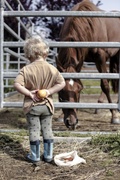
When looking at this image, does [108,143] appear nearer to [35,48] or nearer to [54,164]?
[54,164]

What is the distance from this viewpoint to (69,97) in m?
3.84

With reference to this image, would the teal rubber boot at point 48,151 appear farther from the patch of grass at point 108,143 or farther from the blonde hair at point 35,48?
the blonde hair at point 35,48

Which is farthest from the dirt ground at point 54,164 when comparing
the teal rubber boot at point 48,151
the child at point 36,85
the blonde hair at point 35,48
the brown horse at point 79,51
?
the blonde hair at point 35,48

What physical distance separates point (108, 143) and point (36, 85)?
3.11 feet

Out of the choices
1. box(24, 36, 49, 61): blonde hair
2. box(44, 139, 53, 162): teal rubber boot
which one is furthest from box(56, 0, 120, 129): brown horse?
box(24, 36, 49, 61): blonde hair

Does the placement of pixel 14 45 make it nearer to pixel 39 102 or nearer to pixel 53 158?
pixel 39 102

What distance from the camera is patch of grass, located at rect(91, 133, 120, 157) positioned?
292 centimetres

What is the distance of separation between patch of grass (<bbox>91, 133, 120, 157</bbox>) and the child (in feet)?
1.86

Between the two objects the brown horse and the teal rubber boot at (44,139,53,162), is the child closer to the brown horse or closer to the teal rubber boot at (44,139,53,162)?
the teal rubber boot at (44,139,53,162)

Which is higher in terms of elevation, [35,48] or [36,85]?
[35,48]

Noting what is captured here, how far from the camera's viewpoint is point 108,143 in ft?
10.1

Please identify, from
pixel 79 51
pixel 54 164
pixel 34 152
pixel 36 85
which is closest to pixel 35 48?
pixel 36 85

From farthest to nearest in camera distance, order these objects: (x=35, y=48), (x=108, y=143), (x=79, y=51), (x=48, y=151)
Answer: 1. (x=79, y=51)
2. (x=108, y=143)
3. (x=48, y=151)
4. (x=35, y=48)

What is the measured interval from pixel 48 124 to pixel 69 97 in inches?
44.2
